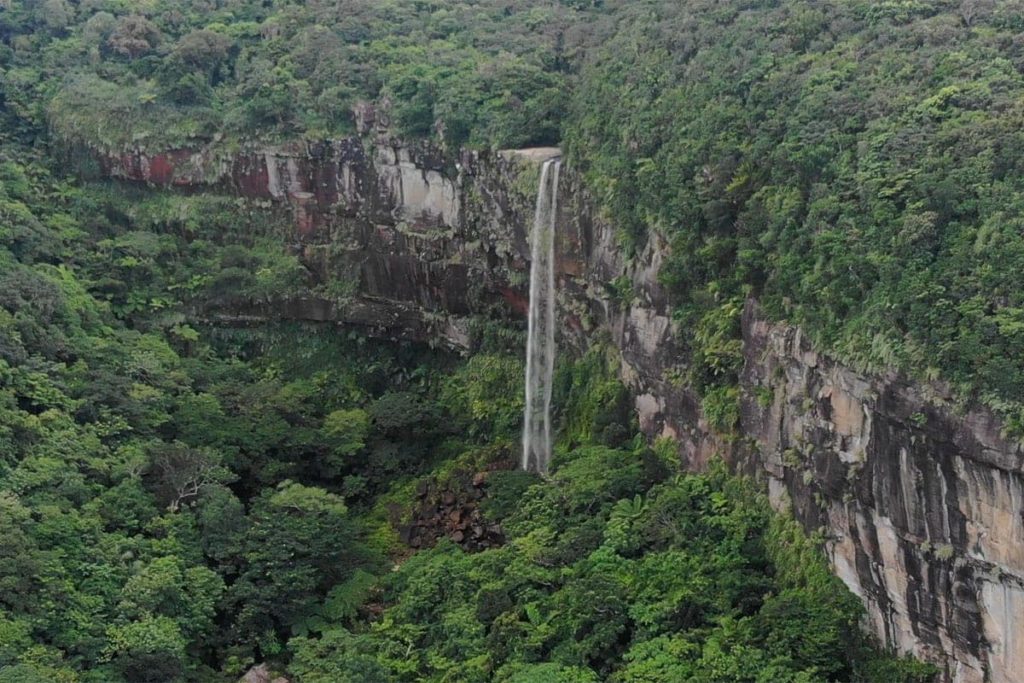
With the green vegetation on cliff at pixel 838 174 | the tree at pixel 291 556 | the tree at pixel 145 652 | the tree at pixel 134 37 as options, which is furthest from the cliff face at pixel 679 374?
the tree at pixel 145 652

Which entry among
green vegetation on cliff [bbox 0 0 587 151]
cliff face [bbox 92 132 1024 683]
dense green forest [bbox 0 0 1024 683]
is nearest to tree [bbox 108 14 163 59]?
green vegetation on cliff [bbox 0 0 587 151]

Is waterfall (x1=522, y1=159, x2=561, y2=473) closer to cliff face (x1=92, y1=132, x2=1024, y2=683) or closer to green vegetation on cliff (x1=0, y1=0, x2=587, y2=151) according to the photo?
cliff face (x1=92, y1=132, x2=1024, y2=683)

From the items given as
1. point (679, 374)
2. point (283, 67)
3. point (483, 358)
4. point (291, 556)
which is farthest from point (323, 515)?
point (283, 67)

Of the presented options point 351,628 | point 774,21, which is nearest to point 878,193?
point 774,21

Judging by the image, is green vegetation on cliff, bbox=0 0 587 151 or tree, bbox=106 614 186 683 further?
green vegetation on cliff, bbox=0 0 587 151

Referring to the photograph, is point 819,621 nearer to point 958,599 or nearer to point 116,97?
point 958,599

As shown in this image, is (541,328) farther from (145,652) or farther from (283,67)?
(283,67)

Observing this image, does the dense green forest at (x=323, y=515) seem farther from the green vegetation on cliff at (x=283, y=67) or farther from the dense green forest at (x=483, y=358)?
the green vegetation on cliff at (x=283, y=67)
